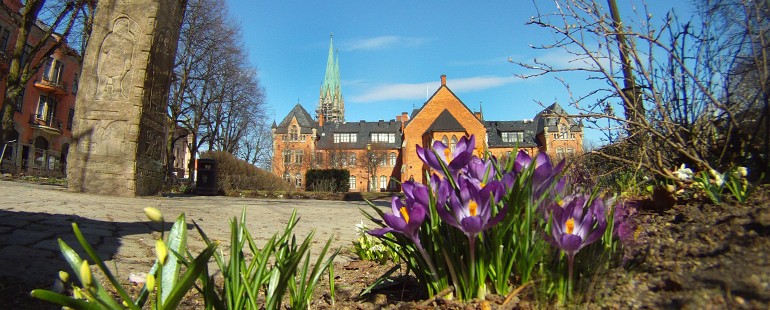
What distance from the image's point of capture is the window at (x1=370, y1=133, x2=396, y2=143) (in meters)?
60.5

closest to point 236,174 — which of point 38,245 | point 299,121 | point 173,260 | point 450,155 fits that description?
point 38,245

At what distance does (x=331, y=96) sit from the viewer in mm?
88812

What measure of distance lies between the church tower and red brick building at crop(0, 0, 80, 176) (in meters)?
46.8

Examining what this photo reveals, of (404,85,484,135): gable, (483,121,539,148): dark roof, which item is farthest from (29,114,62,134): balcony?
(483,121,539,148): dark roof

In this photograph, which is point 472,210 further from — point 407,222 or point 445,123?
point 445,123

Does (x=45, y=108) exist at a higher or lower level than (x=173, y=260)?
higher

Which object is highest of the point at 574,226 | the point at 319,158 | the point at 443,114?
the point at 443,114

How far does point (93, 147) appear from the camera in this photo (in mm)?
7918

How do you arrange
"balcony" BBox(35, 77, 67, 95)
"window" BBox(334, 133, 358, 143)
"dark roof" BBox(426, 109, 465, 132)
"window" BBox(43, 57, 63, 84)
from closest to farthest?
"balcony" BBox(35, 77, 67, 95) → "window" BBox(43, 57, 63, 84) → "dark roof" BBox(426, 109, 465, 132) → "window" BBox(334, 133, 358, 143)

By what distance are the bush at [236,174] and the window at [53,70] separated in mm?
25060

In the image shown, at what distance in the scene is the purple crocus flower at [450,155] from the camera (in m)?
1.64

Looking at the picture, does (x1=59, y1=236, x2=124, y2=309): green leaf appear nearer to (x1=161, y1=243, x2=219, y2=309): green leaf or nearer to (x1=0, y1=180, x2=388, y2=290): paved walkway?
(x1=161, y1=243, x2=219, y2=309): green leaf

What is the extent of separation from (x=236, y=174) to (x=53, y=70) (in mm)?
27085

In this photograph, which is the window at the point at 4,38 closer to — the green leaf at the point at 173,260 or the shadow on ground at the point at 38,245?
the shadow on ground at the point at 38,245
